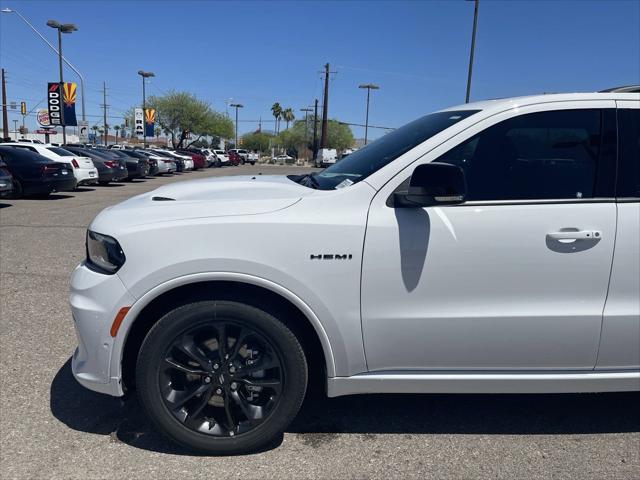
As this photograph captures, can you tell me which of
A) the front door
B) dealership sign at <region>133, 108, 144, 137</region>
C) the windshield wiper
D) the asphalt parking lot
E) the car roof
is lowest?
the asphalt parking lot

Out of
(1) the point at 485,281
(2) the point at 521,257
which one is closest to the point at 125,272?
(1) the point at 485,281

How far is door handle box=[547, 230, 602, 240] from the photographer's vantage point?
8.64ft

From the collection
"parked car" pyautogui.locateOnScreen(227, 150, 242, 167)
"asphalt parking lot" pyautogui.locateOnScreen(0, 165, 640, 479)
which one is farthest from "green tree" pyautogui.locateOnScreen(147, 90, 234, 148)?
"asphalt parking lot" pyautogui.locateOnScreen(0, 165, 640, 479)

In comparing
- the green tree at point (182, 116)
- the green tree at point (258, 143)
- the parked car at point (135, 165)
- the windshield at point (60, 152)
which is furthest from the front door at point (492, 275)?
the green tree at point (258, 143)

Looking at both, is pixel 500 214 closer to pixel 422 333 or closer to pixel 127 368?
pixel 422 333

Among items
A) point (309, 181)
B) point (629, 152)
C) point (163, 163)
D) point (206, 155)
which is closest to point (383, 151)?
point (309, 181)

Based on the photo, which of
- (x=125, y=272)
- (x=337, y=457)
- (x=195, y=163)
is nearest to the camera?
(x=125, y=272)

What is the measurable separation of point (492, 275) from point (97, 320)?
1.99 metres

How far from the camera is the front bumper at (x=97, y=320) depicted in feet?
8.61

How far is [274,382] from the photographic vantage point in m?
2.73

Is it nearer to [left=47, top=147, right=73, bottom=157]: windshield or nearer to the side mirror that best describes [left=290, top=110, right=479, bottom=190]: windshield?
Result: the side mirror

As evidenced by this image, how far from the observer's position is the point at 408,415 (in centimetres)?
325

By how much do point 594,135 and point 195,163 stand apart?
4054cm

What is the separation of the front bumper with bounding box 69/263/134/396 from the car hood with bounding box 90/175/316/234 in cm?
27
